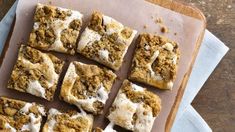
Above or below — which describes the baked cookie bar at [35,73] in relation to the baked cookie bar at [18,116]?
above

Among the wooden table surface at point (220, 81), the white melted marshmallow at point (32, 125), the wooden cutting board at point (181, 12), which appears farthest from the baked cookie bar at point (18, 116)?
the wooden table surface at point (220, 81)

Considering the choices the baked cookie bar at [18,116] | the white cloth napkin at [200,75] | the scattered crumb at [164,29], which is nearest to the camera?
the baked cookie bar at [18,116]

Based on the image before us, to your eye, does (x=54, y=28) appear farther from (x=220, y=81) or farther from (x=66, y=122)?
(x=220, y=81)

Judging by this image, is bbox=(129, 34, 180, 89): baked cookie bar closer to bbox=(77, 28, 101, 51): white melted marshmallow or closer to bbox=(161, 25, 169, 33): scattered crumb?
bbox=(161, 25, 169, 33): scattered crumb

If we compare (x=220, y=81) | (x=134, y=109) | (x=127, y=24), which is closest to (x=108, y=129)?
(x=134, y=109)

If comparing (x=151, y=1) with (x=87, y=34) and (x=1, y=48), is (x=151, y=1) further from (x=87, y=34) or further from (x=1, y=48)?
(x=1, y=48)

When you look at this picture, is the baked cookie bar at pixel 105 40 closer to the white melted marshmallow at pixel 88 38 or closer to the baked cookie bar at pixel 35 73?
the white melted marshmallow at pixel 88 38
